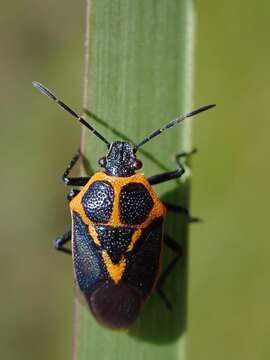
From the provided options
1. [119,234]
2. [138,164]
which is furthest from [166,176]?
[119,234]

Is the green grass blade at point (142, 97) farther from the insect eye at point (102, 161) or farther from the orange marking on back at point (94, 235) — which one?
the orange marking on back at point (94, 235)

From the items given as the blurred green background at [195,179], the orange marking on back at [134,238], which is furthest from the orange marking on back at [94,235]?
the blurred green background at [195,179]

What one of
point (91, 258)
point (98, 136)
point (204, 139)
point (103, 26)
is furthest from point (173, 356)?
point (204, 139)

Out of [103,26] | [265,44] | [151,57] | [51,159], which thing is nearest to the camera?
[103,26]

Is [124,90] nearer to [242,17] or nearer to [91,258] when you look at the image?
[91,258]

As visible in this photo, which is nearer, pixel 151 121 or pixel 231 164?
pixel 151 121

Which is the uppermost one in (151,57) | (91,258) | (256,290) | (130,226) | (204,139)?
(151,57)
